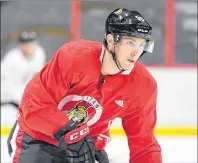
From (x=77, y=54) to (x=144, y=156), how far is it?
478 mm

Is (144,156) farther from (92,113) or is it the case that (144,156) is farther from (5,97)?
(5,97)

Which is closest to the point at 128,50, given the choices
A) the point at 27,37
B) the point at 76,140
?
the point at 76,140

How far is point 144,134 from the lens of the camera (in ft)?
7.16

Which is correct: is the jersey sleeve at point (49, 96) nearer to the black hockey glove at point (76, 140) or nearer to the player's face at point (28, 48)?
the black hockey glove at point (76, 140)

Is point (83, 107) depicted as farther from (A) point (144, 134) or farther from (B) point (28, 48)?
(B) point (28, 48)

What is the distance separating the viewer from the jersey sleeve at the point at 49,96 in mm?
1981

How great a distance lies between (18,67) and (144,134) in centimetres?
281

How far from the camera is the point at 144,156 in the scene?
2.19 meters

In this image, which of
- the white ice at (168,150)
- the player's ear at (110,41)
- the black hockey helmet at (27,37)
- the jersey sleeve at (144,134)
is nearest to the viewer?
the player's ear at (110,41)

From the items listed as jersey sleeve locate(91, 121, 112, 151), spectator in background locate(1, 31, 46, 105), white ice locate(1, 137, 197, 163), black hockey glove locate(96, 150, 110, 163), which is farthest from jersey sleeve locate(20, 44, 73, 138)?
spectator in background locate(1, 31, 46, 105)

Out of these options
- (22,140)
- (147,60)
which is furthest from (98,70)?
(147,60)

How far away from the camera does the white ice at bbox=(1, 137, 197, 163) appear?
3027 mm

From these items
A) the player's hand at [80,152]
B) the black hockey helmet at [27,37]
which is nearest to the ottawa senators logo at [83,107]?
the player's hand at [80,152]

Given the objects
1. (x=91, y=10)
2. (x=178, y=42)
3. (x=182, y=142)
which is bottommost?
(x=182, y=142)
